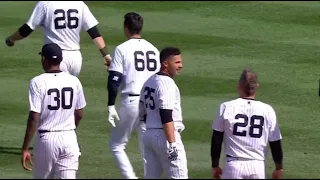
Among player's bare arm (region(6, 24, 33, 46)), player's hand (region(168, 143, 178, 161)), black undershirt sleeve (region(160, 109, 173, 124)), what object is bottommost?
player's hand (region(168, 143, 178, 161))

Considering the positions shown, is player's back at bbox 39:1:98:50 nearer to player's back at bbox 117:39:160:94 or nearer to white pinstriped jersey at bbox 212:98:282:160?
player's back at bbox 117:39:160:94

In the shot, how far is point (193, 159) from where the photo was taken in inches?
431

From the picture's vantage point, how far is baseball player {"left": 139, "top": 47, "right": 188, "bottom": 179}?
8.81m

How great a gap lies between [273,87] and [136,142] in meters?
2.79

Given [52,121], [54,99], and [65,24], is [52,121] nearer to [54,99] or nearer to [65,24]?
[54,99]

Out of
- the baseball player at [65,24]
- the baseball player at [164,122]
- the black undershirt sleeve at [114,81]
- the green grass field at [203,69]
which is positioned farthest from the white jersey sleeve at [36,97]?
the baseball player at [65,24]

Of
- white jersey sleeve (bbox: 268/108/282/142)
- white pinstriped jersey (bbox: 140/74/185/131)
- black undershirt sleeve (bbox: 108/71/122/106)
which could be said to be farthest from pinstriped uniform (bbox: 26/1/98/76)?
white jersey sleeve (bbox: 268/108/282/142)

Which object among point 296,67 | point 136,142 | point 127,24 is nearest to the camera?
point 127,24

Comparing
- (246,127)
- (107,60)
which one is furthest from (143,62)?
(246,127)

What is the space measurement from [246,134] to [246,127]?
7 cm

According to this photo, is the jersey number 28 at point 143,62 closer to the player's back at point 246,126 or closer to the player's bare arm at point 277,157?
the player's back at point 246,126

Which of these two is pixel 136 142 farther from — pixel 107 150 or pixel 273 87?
pixel 273 87

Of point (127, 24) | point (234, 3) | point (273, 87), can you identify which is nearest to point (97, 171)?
point (127, 24)

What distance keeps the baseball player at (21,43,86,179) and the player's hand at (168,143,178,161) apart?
91 centimetres
